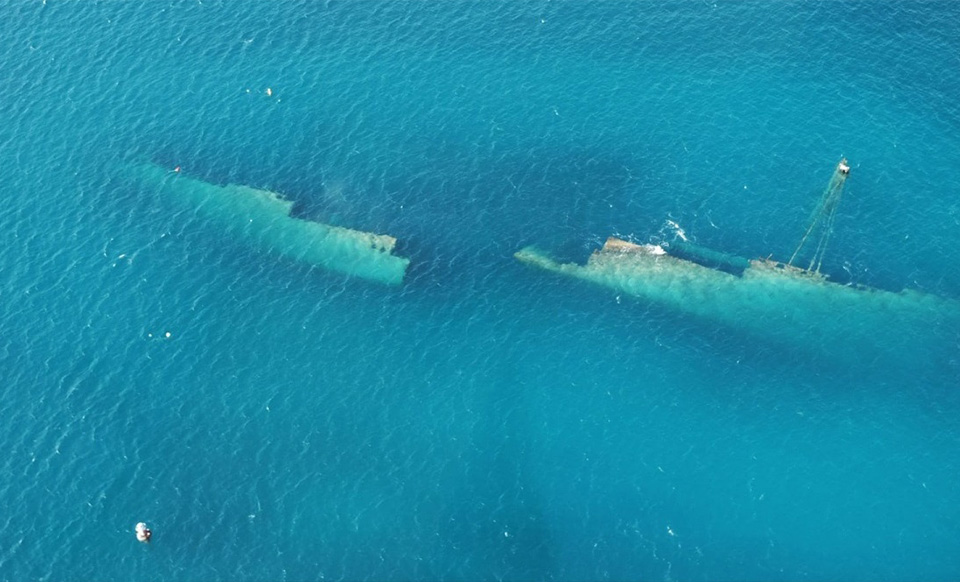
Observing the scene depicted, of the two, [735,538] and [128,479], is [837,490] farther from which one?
[128,479]

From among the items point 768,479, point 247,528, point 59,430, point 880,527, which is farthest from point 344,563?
point 880,527

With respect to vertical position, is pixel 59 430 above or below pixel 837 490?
below

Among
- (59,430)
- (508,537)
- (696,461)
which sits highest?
(696,461)

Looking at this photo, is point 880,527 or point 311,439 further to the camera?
point 311,439

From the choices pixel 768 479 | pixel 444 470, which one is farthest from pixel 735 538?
pixel 444 470

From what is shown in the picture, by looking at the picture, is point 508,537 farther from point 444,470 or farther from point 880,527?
point 880,527

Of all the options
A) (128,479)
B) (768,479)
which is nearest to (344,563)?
(128,479)

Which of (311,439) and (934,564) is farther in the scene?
(311,439)

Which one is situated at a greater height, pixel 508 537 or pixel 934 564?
pixel 934 564
